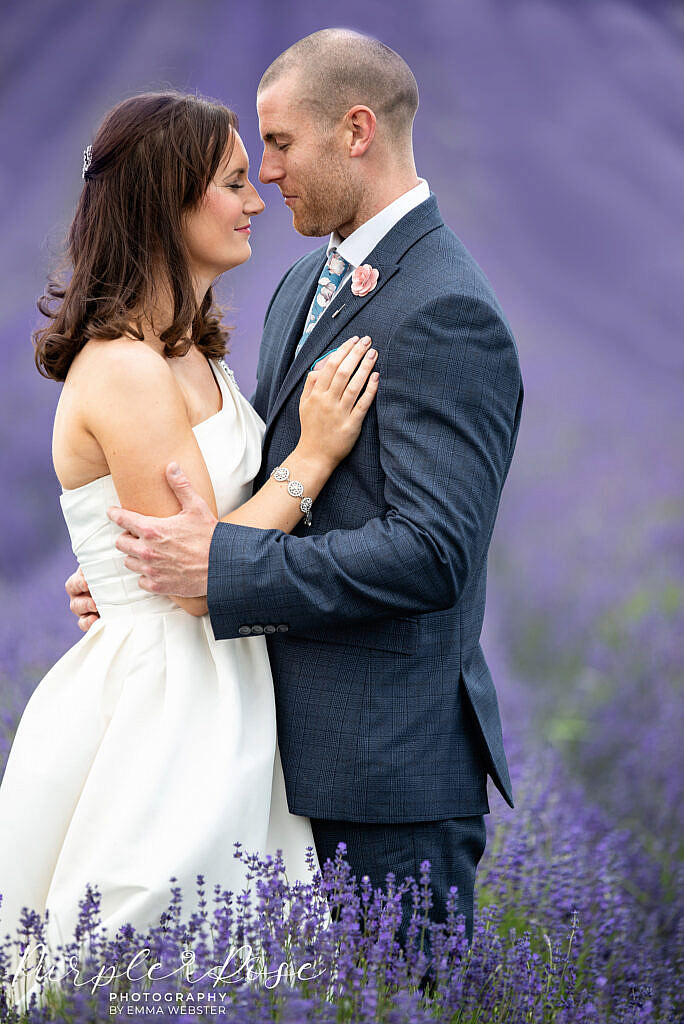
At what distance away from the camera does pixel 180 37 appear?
4109 millimetres

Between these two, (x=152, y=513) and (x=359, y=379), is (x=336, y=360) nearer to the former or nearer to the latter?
(x=359, y=379)

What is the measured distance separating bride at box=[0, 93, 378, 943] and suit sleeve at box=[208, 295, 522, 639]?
0.09 meters

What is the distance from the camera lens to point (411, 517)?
1.80 meters

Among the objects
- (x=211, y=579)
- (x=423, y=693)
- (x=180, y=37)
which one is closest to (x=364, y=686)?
(x=423, y=693)

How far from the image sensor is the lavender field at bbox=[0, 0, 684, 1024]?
→ 3986 mm

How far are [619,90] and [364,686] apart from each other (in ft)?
11.1

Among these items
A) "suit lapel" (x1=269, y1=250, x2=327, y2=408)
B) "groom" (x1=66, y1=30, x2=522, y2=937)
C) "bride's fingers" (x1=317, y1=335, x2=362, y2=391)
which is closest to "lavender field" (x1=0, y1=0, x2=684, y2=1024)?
"groom" (x1=66, y1=30, x2=522, y2=937)

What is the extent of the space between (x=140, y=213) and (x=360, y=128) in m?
0.47

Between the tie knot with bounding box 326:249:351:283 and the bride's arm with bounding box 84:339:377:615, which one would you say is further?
the tie knot with bounding box 326:249:351:283

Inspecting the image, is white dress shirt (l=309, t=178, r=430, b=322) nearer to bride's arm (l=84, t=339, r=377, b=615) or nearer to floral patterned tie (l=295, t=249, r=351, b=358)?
floral patterned tie (l=295, t=249, r=351, b=358)

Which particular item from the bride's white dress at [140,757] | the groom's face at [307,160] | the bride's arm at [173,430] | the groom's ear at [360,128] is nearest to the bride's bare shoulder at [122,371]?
the bride's arm at [173,430]

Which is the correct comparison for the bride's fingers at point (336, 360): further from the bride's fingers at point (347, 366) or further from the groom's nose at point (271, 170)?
the groom's nose at point (271, 170)

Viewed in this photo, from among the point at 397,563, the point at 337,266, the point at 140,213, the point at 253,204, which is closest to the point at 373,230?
the point at 337,266

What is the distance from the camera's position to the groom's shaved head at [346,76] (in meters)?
2.08
